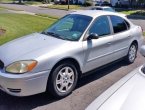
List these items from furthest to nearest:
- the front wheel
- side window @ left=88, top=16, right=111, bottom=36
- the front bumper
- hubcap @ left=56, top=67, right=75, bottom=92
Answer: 1. the front wheel
2. side window @ left=88, top=16, right=111, bottom=36
3. hubcap @ left=56, top=67, right=75, bottom=92
4. the front bumper

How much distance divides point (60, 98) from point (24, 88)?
0.88 meters

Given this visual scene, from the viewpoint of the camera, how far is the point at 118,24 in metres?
6.58

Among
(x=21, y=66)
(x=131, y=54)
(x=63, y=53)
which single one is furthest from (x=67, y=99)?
(x=131, y=54)

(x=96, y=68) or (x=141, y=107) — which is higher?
(x=141, y=107)

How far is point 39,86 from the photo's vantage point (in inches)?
178

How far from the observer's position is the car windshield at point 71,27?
5456 millimetres

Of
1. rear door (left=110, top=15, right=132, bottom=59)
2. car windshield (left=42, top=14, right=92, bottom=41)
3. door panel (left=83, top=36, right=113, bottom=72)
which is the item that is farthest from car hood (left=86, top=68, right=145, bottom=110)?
rear door (left=110, top=15, right=132, bottom=59)

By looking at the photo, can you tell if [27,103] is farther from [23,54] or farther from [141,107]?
[141,107]

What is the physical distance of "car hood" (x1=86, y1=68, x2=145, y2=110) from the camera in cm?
237

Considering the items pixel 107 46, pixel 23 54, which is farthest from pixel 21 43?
pixel 107 46

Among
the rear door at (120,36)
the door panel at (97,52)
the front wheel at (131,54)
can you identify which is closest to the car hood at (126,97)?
the door panel at (97,52)

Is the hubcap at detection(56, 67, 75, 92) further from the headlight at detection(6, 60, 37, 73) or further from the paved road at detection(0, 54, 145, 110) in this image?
the headlight at detection(6, 60, 37, 73)

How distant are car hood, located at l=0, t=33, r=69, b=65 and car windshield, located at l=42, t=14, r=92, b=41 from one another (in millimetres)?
240

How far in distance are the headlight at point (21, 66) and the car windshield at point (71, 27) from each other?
3.85ft
